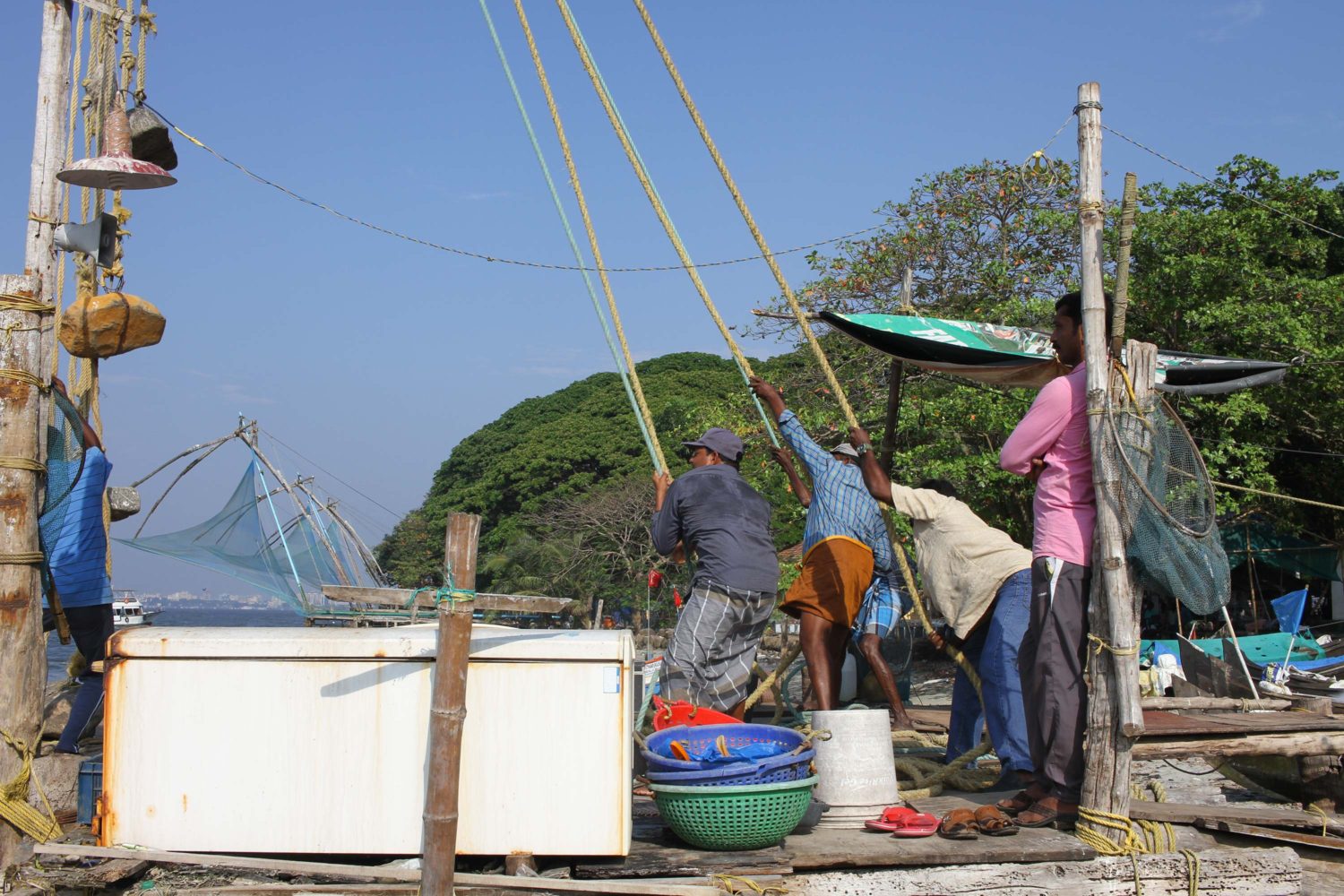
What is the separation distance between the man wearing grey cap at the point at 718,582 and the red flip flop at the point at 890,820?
1305 millimetres

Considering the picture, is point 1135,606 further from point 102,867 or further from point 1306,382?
point 1306,382

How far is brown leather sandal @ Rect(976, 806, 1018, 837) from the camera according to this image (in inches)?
168

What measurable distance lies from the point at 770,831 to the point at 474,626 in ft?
4.70

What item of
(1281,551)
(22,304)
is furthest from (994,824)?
(1281,551)

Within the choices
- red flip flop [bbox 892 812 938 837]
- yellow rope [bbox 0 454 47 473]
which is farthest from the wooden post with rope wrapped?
yellow rope [bbox 0 454 47 473]

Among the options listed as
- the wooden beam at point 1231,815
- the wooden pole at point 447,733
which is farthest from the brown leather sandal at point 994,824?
the wooden pole at point 447,733

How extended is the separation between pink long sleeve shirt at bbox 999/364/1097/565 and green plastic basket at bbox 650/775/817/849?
144 cm

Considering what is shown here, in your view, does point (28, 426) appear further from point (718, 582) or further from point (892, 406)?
point (892, 406)

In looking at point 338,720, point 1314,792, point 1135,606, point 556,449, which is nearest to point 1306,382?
point 1314,792

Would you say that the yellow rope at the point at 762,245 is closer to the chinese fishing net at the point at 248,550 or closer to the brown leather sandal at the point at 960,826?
the brown leather sandal at the point at 960,826

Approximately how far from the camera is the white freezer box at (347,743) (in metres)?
4.04

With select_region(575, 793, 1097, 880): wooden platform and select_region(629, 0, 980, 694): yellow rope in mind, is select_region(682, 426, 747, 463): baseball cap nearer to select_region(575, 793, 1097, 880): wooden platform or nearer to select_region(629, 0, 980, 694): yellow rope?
select_region(629, 0, 980, 694): yellow rope

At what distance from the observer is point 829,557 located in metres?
6.09

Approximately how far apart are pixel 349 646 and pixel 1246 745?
456cm
